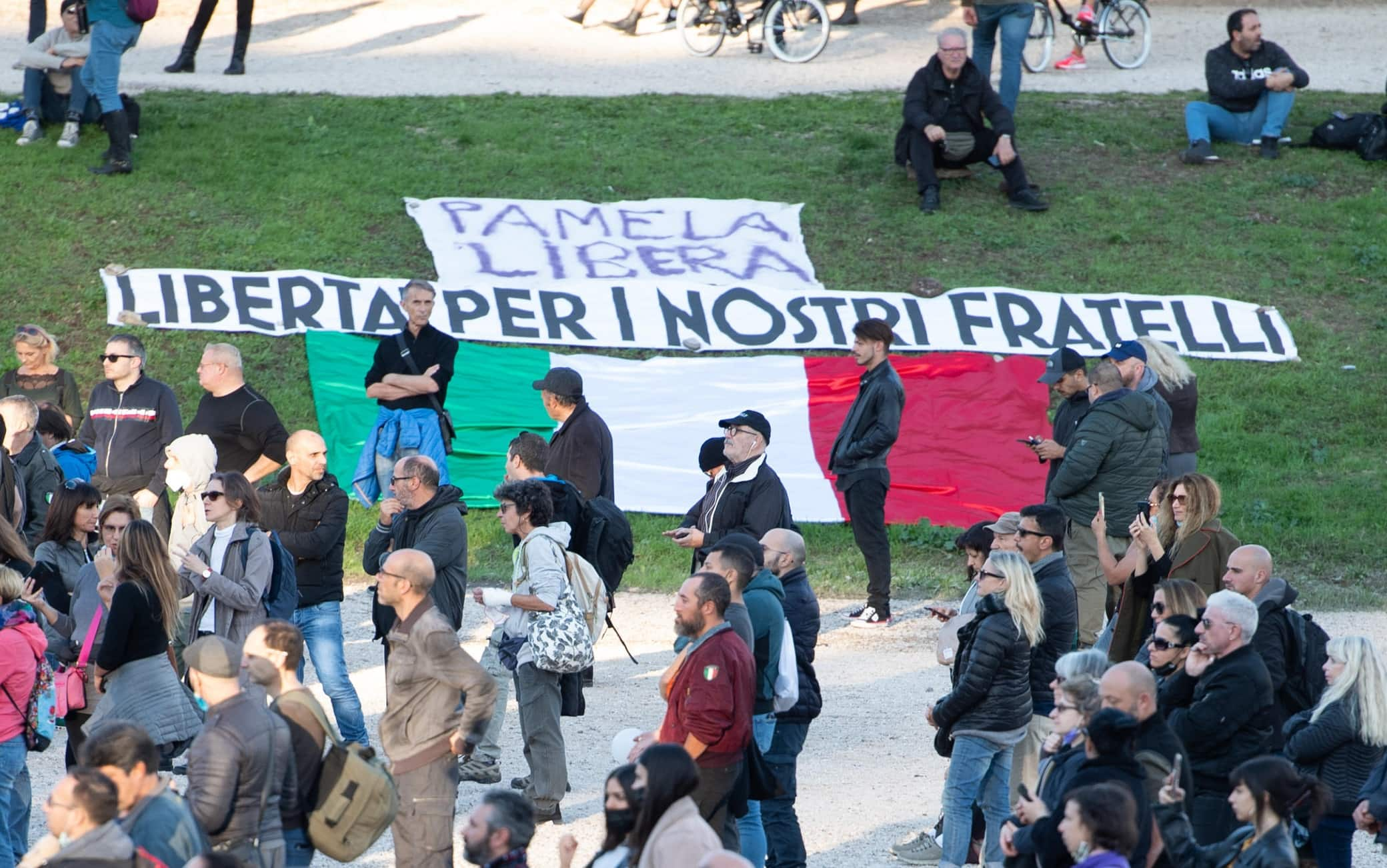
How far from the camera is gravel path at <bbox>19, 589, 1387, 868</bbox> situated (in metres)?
7.69

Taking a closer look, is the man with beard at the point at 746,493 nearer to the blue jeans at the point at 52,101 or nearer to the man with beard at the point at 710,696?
the man with beard at the point at 710,696

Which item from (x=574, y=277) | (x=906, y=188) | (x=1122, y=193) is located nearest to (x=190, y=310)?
(x=574, y=277)

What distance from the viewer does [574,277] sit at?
50.4 ft

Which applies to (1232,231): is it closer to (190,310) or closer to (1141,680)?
(190,310)

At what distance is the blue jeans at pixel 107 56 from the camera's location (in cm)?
1546

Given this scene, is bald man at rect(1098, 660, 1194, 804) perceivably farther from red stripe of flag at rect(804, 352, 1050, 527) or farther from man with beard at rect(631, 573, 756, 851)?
red stripe of flag at rect(804, 352, 1050, 527)

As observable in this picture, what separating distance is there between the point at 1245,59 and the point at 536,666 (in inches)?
518

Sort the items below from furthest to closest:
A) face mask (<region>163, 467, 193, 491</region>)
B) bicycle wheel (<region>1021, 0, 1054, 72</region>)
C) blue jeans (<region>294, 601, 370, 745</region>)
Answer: bicycle wheel (<region>1021, 0, 1054, 72</region>) → face mask (<region>163, 467, 193, 491</region>) → blue jeans (<region>294, 601, 370, 745</region>)

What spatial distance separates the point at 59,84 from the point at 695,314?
23.5 feet

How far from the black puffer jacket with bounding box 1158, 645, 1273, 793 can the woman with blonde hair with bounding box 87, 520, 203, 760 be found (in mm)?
4048

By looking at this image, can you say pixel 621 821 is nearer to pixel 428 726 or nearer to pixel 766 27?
pixel 428 726

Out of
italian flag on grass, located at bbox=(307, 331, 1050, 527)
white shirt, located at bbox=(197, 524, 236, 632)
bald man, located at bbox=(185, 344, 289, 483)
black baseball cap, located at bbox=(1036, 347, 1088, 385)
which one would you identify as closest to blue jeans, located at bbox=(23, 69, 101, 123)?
italian flag on grass, located at bbox=(307, 331, 1050, 527)

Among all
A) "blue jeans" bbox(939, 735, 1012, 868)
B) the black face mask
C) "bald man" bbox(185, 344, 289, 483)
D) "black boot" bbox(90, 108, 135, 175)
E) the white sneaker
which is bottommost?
the white sneaker

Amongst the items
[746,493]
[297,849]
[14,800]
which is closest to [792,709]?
[746,493]
